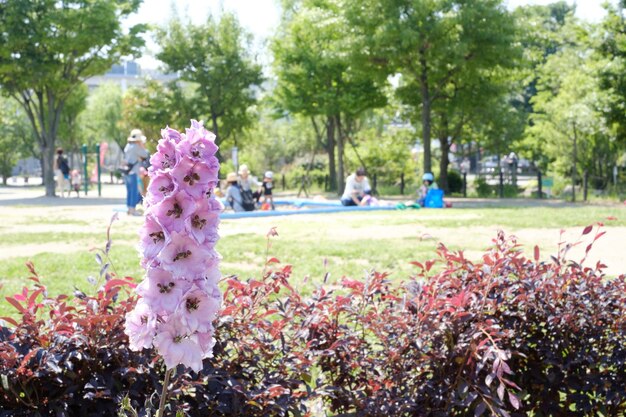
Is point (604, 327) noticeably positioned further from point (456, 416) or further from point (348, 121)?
point (348, 121)

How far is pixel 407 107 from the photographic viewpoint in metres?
29.8

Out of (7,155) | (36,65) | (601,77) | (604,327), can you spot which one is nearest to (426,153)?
(601,77)

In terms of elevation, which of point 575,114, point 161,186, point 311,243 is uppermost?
point 575,114

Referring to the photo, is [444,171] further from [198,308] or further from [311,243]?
[198,308]

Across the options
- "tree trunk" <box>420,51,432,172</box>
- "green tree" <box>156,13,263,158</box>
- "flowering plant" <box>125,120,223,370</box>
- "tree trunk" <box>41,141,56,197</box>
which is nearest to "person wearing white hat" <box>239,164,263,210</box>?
"tree trunk" <box>420,51,432,172</box>

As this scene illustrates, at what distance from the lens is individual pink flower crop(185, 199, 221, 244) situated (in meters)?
1.54

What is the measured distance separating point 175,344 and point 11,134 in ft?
186

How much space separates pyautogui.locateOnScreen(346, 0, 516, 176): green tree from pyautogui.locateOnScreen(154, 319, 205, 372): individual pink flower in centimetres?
2050

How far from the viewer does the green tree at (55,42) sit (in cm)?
2630

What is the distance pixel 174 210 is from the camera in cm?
154

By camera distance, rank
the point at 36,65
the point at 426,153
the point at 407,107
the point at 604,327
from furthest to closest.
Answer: the point at 407,107
the point at 36,65
the point at 426,153
the point at 604,327

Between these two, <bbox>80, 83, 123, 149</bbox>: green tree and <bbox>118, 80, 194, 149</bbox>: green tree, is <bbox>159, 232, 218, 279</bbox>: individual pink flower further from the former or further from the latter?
<bbox>80, 83, 123, 149</bbox>: green tree

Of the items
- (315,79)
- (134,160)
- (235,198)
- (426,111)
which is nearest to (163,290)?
(134,160)

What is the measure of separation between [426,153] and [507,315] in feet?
71.4
